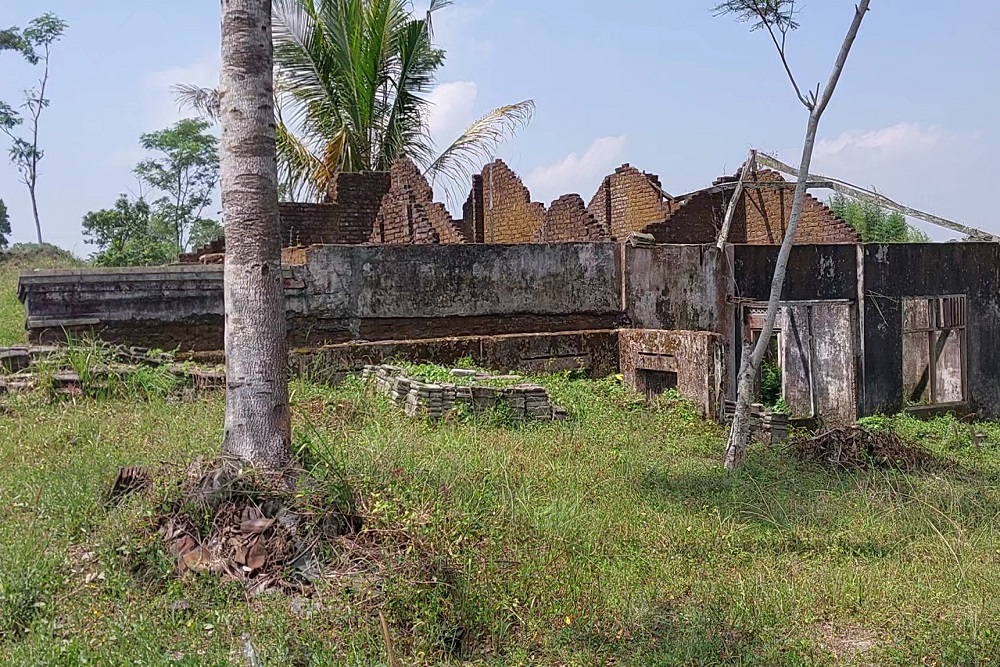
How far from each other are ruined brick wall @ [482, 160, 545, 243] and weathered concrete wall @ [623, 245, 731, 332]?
4.15 meters

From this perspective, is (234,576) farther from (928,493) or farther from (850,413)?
(850,413)

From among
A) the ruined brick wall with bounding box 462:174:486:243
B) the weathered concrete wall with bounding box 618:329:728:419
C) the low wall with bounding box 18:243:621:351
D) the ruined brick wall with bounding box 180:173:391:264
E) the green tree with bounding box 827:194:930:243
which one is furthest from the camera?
the green tree with bounding box 827:194:930:243

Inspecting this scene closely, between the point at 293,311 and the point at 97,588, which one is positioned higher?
the point at 293,311

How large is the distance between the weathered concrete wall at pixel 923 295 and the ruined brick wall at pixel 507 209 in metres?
5.26

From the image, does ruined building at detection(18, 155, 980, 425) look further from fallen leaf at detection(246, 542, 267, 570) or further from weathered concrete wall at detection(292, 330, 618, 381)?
fallen leaf at detection(246, 542, 267, 570)

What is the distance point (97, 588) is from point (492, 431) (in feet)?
12.8

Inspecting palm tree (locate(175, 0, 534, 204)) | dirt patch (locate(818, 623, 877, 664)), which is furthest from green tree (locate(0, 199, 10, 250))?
dirt patch (locate(818, 623, 877, 664))

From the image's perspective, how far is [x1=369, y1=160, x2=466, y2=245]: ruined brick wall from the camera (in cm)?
1391

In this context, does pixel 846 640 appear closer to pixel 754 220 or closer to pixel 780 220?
pixel 780 220

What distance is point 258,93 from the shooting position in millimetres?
A: 4945

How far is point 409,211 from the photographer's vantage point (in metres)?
14.0

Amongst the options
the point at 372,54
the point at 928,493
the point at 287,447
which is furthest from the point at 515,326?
the point at 372,54

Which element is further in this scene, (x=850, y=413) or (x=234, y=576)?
(x=850, y=413)

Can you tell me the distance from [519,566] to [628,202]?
488 inches
